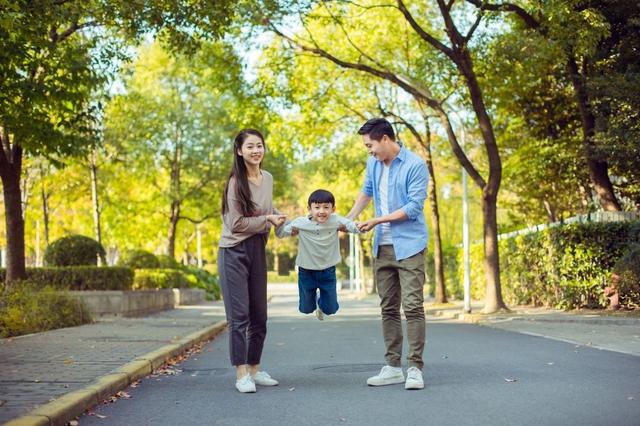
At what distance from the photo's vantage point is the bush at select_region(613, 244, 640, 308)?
1653cm

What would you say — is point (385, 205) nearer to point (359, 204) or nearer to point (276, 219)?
point (359, 204)

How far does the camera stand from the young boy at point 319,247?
23.4 feet

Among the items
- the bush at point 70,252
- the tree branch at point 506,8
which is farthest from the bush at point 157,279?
the tree branch at point 506,8

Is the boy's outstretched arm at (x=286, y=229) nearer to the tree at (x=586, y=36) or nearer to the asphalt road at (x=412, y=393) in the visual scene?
the asphalt road at (x=412, y=393)

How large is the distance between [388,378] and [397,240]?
1.11 meters

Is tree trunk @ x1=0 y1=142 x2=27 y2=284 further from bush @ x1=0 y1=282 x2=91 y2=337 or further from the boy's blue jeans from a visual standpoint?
the boy's blue jeans

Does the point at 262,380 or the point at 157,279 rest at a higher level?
the point at 157,279

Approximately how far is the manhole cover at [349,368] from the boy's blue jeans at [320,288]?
1.34 meters

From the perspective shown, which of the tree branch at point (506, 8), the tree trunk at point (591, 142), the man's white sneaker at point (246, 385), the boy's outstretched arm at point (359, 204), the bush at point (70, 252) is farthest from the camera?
the tree trunk at point (591, 142)

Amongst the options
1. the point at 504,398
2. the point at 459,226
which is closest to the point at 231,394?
the point at 504,398

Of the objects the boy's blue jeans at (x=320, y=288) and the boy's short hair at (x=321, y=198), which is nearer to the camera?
the boy's short hair at (x=321, y=198)

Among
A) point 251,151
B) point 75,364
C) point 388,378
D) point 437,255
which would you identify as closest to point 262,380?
point 388,378

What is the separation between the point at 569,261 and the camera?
766 inches

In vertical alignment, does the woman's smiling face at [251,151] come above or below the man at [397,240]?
above
